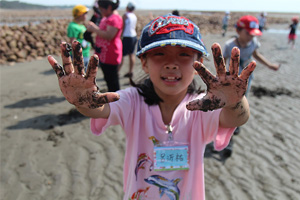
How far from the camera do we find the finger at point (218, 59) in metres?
0.97

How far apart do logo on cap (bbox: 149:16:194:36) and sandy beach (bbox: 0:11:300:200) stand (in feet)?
3.25

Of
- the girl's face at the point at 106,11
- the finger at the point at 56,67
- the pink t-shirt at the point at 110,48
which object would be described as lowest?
the pink t-shirt at the point at 110,48

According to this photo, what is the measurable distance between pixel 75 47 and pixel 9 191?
8.60 feet

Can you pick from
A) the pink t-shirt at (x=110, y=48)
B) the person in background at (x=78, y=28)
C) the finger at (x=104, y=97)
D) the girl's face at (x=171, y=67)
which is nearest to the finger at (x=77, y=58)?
the finger at (x=104, y=97)

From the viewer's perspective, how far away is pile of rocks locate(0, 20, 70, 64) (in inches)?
345

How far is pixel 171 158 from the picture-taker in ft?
4.58

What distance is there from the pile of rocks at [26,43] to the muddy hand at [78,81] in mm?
8987

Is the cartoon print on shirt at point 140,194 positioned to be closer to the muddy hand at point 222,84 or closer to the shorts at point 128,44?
the muddy hand at point 222,84

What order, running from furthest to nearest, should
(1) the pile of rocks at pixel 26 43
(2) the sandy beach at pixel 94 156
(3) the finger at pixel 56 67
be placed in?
(1) the pile of rocks at pixel 26 43
(2) the sandy beach at pixel 94 156
(3) the finger at pixel 56 67

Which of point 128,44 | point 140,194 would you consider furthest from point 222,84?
point 128,44

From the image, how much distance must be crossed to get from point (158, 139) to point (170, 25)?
708 millimetres

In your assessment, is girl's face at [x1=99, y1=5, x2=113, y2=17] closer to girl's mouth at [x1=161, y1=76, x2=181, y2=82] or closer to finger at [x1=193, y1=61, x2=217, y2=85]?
girl's mouth at [x1=161, y1=76, x2=181, y2=82]

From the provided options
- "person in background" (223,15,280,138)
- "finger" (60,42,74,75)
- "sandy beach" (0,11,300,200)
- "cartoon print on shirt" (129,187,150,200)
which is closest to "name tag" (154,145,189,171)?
"cartoon print on shirt" (129,187,150,200)

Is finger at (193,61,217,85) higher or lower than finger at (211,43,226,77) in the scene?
lower
